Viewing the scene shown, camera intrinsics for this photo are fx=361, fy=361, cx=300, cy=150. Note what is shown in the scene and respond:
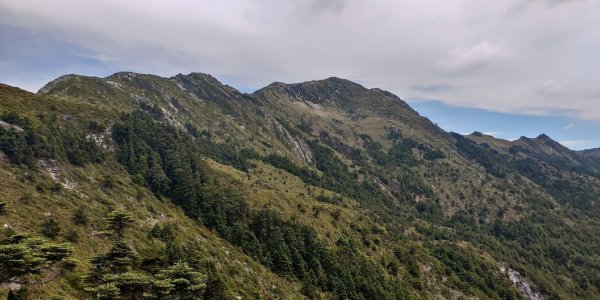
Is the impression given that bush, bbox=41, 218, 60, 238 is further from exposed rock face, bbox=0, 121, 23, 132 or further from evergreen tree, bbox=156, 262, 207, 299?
exposed rock face, bbox=0, 121, 23, 132

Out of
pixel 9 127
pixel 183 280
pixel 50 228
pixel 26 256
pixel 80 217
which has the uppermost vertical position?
pixel 9 127

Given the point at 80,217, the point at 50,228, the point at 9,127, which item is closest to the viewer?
the point at 50,228

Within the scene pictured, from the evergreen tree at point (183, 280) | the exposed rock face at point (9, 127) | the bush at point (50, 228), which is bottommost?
the evergreen tree at point (183, 280)

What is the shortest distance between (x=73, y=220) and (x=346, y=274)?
9792 cm

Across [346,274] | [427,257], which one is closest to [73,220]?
[346,274]

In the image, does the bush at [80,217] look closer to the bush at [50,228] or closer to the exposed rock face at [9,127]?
the bush at [50,228]

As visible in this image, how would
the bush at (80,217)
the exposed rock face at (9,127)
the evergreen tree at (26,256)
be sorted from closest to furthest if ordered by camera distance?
the evergreen tree at (26,256) → the bush at (80,217) → the exposed rock face at (9,127)

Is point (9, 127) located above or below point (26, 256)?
above

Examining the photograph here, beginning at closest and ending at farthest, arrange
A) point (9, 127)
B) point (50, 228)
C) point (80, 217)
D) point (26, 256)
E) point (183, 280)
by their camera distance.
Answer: point (26, 256), point (183, 280), point (50, 228), point (80, 217), point (9, 127)

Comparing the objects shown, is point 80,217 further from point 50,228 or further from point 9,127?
point 9,127

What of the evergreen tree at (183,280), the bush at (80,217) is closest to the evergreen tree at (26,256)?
the evergreen tree at (183,280)

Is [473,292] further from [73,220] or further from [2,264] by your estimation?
[2,264]

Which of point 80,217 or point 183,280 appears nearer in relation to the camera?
point 183,280

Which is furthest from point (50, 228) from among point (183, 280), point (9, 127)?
point (9, 127)
